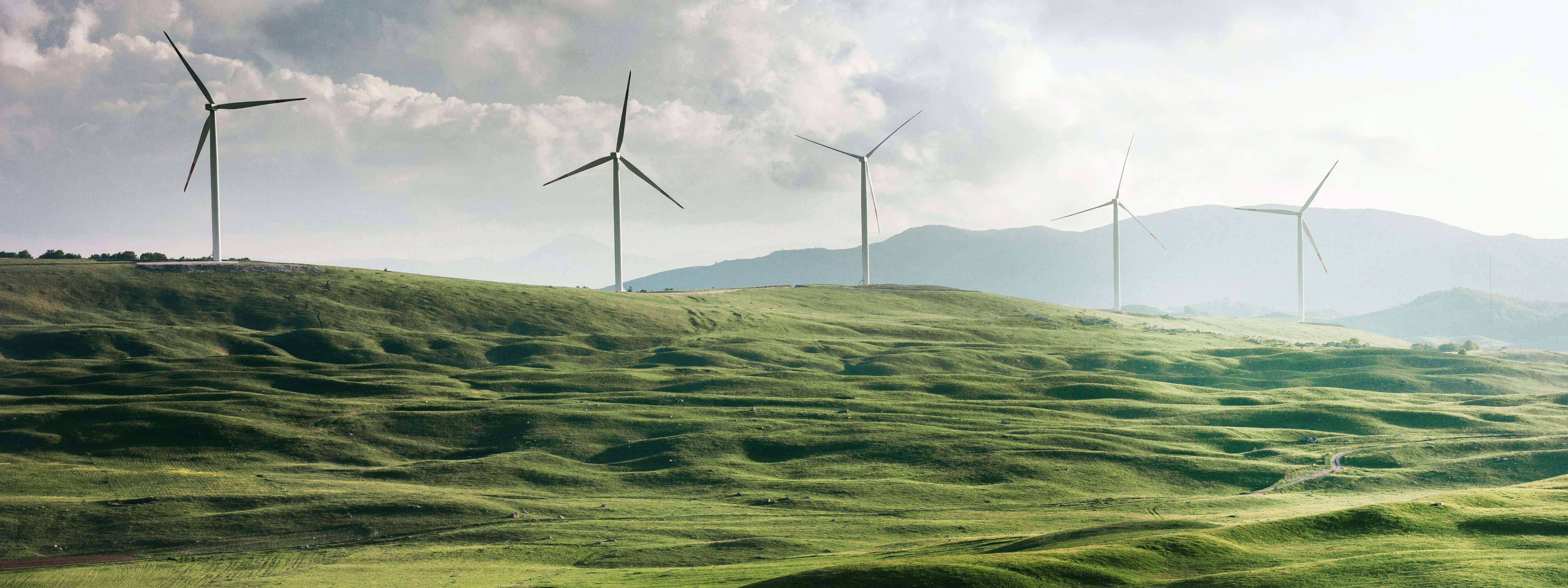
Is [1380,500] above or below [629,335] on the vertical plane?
below

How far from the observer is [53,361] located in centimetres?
11712

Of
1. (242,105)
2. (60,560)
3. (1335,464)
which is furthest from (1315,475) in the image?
(242,105)

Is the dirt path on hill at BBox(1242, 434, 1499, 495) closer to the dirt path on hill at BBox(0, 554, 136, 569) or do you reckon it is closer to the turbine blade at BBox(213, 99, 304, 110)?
the dirt path on hill at BBox(0, 554, 136, 569)

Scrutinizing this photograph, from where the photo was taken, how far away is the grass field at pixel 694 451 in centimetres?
4050

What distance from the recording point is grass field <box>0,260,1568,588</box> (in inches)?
1594

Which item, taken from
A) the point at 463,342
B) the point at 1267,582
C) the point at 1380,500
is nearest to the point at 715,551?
the point at 1267,582

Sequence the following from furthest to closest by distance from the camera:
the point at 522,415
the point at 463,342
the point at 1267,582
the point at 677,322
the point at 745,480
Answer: the point at 677,322, the point at 463,342, the point at 522,415, the point at 745,480, the point at 1267,582

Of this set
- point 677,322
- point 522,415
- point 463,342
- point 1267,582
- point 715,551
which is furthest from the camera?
point 677,322

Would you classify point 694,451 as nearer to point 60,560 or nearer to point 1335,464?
point 60,560

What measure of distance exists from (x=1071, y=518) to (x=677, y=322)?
375ft

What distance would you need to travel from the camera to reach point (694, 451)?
303 ft

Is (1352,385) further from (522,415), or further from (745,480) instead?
(522,415)

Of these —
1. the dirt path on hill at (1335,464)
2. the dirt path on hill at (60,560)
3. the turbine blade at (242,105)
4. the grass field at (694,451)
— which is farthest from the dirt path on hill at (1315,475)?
the turbine blade at (242,105)

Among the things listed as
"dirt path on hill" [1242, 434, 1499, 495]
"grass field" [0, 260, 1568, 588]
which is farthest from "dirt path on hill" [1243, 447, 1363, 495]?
"grass field" [0, 260, 1568, 588]
